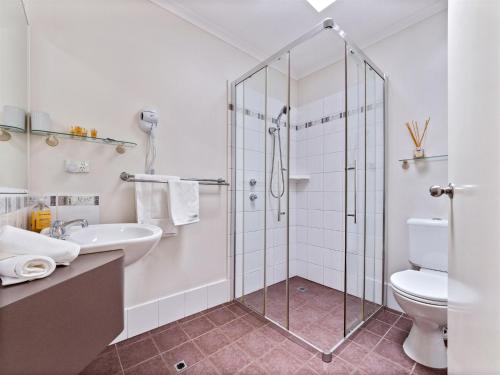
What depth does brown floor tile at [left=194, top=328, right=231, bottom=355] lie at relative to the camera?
1443 millimetres

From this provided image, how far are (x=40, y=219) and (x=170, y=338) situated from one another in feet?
3.58

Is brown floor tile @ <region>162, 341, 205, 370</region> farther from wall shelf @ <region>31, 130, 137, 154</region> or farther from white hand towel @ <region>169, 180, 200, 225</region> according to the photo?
wall shelf @ <region>31, 130, 137, 154</region>

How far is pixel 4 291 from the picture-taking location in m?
0.54

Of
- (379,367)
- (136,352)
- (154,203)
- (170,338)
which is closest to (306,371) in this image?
(379,367)

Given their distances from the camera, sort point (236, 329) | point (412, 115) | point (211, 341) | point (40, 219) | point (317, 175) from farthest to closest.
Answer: point (317, 175) → point (412, 115) → point (236, 329) → point (211, 341) → point (40, 219)

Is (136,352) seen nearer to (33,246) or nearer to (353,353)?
(33,246)

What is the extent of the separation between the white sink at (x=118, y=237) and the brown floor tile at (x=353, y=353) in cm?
131

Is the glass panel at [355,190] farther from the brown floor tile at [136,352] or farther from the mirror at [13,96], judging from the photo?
the mirror at [13,96]

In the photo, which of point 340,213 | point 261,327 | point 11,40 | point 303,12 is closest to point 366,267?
point 340,213

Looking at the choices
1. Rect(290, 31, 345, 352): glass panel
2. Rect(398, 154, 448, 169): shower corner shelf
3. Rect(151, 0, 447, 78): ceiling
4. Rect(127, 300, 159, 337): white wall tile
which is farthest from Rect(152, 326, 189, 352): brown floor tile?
Rect(151, 0, 447, 78): ceiling

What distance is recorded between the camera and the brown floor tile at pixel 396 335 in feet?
4.99

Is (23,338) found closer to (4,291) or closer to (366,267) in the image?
(4,291)

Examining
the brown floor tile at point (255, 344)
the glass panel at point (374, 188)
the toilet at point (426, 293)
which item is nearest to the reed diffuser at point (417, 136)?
the glass panel at point (374, 188)

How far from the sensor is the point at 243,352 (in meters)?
1.42
